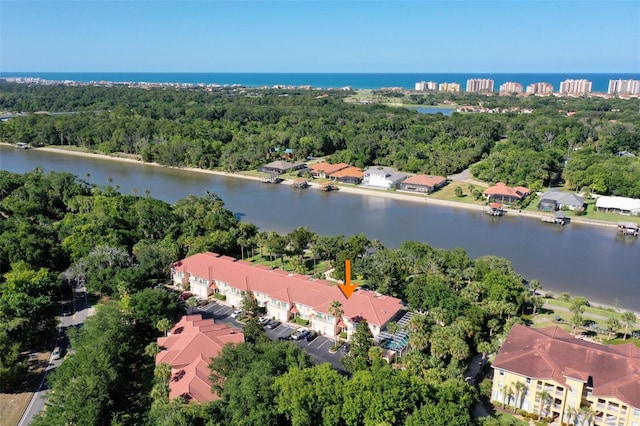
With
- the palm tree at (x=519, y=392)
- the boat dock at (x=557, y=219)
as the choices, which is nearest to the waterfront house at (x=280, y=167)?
the boat dock at (x=557, y=219)

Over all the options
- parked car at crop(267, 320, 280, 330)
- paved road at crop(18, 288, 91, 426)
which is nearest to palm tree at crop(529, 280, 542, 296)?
parked car at crop(267, 320, 280, 330)

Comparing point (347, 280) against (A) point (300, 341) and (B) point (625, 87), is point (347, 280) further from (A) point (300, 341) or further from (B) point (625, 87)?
(B) point (625, 87)

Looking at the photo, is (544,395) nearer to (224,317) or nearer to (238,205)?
(224,317)

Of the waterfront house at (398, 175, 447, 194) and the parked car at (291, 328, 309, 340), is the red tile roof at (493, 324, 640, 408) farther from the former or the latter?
the waterfront house at (398, 175, 447, 194)

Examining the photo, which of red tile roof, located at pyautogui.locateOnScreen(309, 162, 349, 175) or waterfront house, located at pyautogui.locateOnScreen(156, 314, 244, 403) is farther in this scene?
red tile roof, located at pyautogui.locateOnScreen(309, 162, 349, 175)

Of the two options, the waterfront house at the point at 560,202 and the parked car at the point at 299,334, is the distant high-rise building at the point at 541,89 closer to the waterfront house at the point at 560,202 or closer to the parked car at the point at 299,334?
the waterfront house at the point at 560,202

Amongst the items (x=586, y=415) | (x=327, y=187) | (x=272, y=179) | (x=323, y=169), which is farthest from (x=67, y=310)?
(x=323, y=169)
